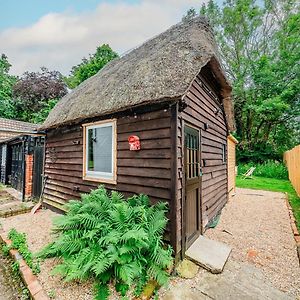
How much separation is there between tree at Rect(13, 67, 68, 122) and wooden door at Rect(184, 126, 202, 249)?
77.8 feet

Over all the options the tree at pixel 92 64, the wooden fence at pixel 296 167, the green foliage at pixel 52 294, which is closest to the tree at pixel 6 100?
the tree at pixel 92 64

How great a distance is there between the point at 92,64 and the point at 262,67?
56.1ft

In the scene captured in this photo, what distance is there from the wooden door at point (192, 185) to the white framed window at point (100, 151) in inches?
59.1

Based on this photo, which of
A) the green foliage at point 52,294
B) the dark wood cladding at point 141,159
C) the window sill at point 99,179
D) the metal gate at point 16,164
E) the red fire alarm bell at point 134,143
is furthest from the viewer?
the metal gate at point 16,164

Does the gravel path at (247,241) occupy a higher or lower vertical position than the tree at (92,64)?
lower

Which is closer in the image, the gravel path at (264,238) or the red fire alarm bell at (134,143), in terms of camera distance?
the gravel path at (264,238)

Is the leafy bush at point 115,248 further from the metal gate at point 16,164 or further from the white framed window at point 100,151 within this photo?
the metal gate at point 16,164

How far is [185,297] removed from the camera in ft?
8.75

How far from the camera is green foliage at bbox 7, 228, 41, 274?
10.5 feet

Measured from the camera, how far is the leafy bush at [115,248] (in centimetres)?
260

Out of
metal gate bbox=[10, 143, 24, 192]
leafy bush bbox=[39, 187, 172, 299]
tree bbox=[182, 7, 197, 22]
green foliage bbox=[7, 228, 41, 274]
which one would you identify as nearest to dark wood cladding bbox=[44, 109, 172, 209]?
leafy bush bbox=[39, 187, 172, 299]

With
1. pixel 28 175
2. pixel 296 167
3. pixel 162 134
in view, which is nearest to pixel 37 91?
pixel 28 175

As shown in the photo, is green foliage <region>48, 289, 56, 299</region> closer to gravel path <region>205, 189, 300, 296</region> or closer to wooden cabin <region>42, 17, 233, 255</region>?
wooden cabin <region>42, 17, 233, 255</region>

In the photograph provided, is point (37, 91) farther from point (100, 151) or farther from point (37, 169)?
point (100, 151)
